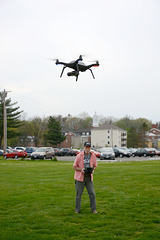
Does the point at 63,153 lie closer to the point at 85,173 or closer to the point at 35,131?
the point at 35,131

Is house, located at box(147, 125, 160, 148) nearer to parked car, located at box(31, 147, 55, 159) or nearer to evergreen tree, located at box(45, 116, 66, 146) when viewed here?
evergreen tree, located at box(45, 116, 66, 146)

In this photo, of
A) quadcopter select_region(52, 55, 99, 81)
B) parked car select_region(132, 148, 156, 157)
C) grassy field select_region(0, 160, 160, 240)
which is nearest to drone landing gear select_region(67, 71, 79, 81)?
quadcopter select_region(52, 55, 99, 81)

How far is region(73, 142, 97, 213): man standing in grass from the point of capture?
7.98 m

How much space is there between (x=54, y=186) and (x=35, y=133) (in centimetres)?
7521

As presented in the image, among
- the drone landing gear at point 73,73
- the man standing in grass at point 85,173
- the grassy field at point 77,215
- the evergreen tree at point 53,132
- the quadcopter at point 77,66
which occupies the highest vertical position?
the evergreen tree at point 53,132

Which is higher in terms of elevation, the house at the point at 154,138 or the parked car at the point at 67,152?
the house at the point at 154,138

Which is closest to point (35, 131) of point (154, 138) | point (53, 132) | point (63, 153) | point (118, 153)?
point (53, 132)

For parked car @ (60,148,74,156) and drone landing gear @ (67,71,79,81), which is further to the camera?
parked car @ (60,148,74,156)

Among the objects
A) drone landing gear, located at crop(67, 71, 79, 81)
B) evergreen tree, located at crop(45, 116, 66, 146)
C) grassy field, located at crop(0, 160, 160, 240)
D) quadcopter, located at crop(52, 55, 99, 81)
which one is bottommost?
grassy field, located at crop(0, 160, 160, 240)

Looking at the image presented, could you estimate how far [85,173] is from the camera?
803 centimetres

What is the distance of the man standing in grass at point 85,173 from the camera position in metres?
7.98

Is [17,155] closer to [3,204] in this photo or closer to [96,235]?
[3,204]

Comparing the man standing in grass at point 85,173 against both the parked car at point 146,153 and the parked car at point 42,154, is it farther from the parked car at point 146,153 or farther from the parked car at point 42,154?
the parked car at point 146,153

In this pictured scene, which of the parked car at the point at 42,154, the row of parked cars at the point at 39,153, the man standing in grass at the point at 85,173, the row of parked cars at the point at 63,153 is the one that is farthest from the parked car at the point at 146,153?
the man standing in grass at the point at 85,173
